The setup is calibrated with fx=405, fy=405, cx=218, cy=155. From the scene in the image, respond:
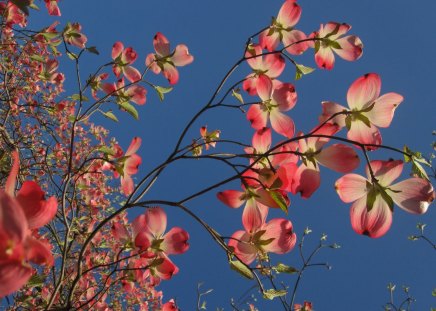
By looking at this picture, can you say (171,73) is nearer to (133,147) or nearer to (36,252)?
(133,147)

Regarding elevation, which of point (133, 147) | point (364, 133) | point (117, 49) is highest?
point (117, 49)

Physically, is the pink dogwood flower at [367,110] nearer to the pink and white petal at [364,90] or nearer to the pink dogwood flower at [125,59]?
the pink and white petal at [364,90]

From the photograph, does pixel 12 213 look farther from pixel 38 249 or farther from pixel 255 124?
pixel 255 124

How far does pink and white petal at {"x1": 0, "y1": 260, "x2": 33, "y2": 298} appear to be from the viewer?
361 millimetres

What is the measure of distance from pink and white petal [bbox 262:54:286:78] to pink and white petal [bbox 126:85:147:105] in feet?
1.72

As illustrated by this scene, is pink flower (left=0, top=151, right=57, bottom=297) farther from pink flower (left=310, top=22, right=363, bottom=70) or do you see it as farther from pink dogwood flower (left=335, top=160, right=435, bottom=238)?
pink flower (left=310, top=22, right=363, bottom=70)

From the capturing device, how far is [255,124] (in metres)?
1.22

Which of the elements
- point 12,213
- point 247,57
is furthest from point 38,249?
point 247,57

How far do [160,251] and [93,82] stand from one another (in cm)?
93

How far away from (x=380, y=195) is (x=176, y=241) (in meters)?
0.51

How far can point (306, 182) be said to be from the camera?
34.6 inches

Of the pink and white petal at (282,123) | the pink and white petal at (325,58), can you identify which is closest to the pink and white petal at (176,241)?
the pink and white petal at (282,123)

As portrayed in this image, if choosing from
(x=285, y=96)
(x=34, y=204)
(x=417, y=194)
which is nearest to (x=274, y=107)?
(x=285, y=96)

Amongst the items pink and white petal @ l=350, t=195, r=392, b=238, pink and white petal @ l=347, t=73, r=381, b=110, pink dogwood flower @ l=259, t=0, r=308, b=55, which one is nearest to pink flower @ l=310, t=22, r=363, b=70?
pink dogwood flower @ l=259, t=0, r=308, b=55
